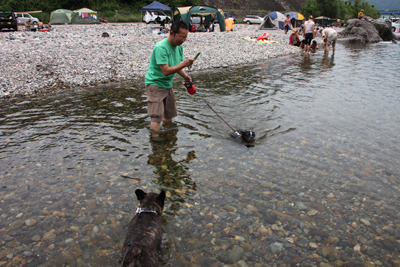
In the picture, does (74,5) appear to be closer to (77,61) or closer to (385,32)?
(77,61)

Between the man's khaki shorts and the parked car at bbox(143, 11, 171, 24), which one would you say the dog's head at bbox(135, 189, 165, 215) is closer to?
the man's khaki shorts

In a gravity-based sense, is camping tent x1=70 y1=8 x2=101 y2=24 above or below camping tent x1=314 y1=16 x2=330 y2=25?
below

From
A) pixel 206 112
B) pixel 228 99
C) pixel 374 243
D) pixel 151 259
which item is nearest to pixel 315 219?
pixel 374 243

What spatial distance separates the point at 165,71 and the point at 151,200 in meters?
2.94

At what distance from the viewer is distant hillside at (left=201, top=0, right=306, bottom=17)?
266ft

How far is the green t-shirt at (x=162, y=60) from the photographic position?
545 cm

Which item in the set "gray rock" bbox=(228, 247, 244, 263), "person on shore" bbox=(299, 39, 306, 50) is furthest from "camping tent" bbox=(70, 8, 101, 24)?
"gray rock" bbox=(228, 247, 244, 263)

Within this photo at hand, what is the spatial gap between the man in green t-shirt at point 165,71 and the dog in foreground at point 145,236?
9.27 ft

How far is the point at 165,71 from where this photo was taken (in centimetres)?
550

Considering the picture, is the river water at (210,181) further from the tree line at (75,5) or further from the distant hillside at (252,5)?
the distant hillside at (252,5)

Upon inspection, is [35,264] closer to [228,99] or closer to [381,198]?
[381,198]

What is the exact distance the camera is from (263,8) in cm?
9581

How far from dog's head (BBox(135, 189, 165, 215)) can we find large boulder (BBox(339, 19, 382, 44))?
38230mm

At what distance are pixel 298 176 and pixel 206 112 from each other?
445 centimetres
